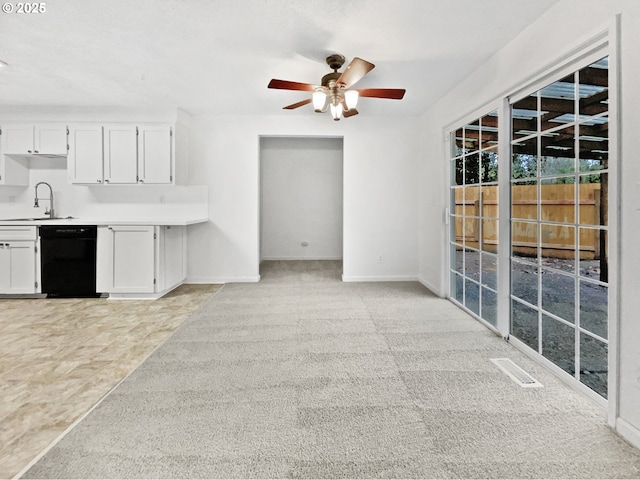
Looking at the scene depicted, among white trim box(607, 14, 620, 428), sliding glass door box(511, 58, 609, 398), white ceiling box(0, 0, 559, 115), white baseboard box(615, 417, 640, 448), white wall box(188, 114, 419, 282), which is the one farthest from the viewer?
white wall box(188, 114, 419, 282)

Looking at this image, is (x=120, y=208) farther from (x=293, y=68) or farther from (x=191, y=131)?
(x=293, y=68)

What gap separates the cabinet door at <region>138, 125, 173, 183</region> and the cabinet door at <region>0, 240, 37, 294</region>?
150 centimetres

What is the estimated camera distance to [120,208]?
16.7 ft

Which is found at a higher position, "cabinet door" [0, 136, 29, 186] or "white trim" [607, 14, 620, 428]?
"cabinet door" [0, 136, 29, 186]

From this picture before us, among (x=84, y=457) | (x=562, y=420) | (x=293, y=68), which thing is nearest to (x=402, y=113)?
(x=293, y=68)

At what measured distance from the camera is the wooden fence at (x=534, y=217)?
2082 millimetres

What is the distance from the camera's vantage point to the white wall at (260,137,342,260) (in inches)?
300

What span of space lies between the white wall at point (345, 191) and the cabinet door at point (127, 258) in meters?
1.00

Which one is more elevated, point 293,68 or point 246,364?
point 293,68

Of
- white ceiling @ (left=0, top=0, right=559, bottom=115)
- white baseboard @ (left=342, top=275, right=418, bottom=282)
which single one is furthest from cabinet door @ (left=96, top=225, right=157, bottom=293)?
white baseboard @ (left=342, top=275, right=418, bottom=282)

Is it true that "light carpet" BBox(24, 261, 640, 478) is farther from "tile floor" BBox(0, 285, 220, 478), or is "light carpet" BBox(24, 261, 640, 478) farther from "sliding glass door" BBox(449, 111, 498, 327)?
"sliding glass door" BBox(449, 111, 498, 327)

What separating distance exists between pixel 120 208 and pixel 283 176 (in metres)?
3.41

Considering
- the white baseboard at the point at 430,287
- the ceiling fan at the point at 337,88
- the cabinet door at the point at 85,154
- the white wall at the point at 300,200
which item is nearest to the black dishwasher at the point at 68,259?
the cabinet door at the point at 85,154

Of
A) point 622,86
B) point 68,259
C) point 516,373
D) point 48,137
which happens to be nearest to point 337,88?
point 622,86
